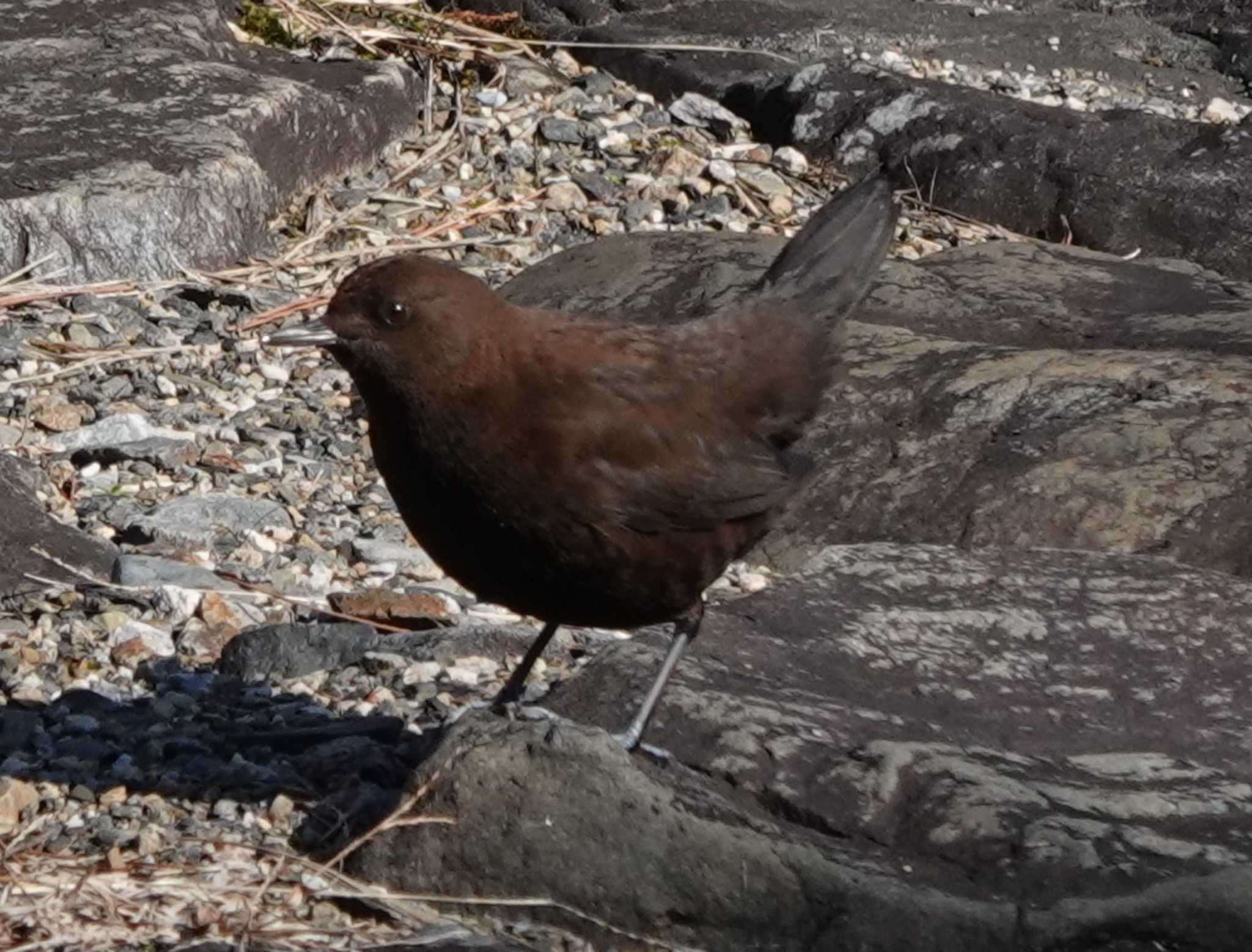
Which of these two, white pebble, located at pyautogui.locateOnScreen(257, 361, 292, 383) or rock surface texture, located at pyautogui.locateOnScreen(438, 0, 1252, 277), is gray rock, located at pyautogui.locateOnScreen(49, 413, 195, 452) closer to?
white pebble, located at pyautogui.locateOnScreen(257, 361, 292, 383)

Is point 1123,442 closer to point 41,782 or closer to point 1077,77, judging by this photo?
point 41,782

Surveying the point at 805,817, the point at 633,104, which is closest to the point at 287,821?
the point at 805,817

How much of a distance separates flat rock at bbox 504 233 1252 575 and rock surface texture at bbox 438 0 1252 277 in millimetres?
916

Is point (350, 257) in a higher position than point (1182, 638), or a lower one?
lower

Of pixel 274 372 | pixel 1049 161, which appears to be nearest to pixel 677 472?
pixel 274 372

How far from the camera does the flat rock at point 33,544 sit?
17.3ft

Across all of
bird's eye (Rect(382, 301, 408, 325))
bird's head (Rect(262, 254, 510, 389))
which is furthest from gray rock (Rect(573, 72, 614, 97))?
bird's eye (Rect(382, 301, 408, 325))

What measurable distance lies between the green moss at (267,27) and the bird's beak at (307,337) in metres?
4.50

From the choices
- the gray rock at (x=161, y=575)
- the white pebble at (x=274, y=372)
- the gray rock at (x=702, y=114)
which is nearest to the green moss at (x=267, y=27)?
the gray rock at (x=702, y=114)

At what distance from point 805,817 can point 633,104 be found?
5.17 m

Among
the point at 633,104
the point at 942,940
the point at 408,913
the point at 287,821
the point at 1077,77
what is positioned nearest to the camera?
the point at 942,940

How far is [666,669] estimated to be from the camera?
4.30 meters

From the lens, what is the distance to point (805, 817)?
3.88 m

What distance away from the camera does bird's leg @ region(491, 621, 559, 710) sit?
182 inches
